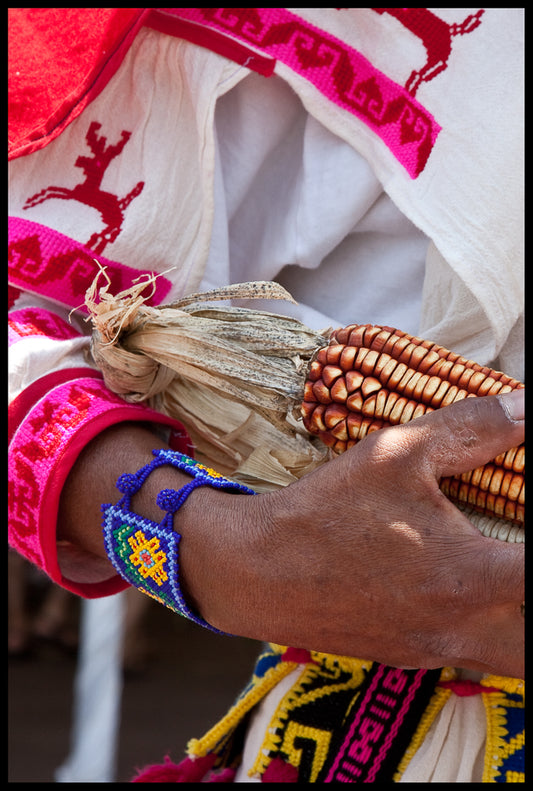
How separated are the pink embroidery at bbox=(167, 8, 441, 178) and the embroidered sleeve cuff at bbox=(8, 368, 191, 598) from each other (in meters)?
0.51

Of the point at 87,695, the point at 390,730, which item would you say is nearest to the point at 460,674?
the point at 390,730

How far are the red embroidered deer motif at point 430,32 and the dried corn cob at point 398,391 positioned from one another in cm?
39

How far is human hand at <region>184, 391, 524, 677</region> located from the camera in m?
0.90

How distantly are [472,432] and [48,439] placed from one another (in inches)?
22.1

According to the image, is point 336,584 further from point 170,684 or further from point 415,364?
point 170,684

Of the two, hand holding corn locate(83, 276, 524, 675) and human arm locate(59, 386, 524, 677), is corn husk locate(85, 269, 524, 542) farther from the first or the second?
human arm locate(59, 386, 524, 677)

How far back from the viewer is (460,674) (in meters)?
1.23

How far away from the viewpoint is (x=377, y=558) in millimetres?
940

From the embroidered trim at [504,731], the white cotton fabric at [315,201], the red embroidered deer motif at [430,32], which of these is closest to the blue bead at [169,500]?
the white cotton fabric at [315,201]

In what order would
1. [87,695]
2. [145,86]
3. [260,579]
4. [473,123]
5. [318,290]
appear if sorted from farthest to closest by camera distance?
[87,695], [318,290], [145,86], [473,123], [260,579]

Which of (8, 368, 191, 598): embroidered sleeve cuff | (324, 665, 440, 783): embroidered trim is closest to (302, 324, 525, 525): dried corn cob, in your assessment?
(8, 368, 191, 598): embroidered sleeve cuff

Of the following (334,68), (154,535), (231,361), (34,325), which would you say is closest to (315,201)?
(334,68)

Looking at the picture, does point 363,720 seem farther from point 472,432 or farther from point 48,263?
point 48,263
